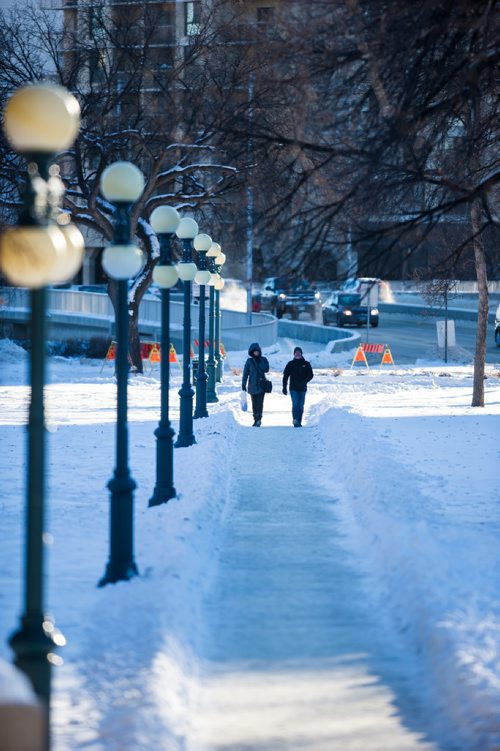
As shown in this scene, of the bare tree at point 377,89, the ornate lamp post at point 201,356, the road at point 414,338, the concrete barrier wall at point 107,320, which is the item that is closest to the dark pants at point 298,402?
the ornate lamp post at point 201,356

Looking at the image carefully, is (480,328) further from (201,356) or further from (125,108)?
(125,108)

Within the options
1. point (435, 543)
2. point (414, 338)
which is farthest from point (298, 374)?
point (414, 338)

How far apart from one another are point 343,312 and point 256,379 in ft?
112

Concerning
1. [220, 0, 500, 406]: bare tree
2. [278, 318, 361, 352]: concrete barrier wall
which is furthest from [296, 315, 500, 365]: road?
[220, 0, 500, 406]: bare tree

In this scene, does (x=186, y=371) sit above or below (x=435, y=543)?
above

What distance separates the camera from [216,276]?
1101 inches

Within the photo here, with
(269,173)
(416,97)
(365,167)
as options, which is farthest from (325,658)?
(269,173)

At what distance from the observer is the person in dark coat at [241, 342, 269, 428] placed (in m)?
21.6

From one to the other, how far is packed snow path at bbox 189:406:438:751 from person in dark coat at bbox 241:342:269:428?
8.59 meters

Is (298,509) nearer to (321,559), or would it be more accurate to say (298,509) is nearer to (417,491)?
(417,491)

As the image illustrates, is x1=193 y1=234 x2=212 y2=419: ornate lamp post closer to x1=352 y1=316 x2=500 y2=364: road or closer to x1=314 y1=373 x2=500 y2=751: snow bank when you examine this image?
x1=314 y1=373 x2=500 y2=751: snow bank

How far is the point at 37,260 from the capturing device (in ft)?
18.8

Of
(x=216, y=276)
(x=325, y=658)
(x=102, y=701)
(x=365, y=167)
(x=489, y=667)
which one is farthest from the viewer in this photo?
(x=216, y=276)

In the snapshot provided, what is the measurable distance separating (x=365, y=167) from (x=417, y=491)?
4400mm
